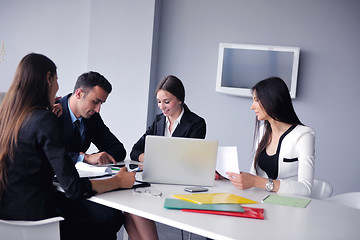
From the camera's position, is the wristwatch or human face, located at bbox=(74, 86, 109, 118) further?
human face, located at bbox=(74, 86, 109, 118)

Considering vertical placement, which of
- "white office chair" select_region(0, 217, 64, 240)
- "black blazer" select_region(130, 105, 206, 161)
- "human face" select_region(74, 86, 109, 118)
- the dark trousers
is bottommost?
the dark trousers

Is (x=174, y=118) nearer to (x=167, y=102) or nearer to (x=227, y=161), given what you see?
(x=167, y=102)

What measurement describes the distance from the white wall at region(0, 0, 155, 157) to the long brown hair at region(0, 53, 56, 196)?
10.4ft

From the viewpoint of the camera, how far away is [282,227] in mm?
1954

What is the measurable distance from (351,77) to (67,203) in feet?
11.1

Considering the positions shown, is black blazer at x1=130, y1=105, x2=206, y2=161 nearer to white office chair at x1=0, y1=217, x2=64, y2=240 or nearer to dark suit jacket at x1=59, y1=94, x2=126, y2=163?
dark suit jacket at x1=59, y1=94, x2=126, y2=163

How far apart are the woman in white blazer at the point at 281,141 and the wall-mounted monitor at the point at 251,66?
1.90 metres

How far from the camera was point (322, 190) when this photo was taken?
10.0ft

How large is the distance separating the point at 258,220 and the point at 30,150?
3.51 ft

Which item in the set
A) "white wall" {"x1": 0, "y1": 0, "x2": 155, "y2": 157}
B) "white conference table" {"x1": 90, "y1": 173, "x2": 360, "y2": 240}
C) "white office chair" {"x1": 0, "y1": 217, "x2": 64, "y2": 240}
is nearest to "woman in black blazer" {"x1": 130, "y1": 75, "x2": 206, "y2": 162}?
"white conference table" {"x1": 90, "y1": 173, "x2": 360, "y2": 240}

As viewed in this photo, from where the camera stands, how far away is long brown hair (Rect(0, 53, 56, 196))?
207 centimetres

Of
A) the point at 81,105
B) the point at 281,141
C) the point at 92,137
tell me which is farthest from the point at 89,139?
the point at 281,141

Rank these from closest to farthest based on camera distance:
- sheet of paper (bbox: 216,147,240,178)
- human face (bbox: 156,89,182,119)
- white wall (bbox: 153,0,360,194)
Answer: sheet of paper (bbox: 216,147,240,178)
human face (bbox: 156,89,182,119)
white wall (bbox: 153,0,360,194)

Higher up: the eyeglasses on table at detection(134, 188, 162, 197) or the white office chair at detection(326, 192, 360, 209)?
the eyeglasses on table at detection(134, 188, 162, 197)
